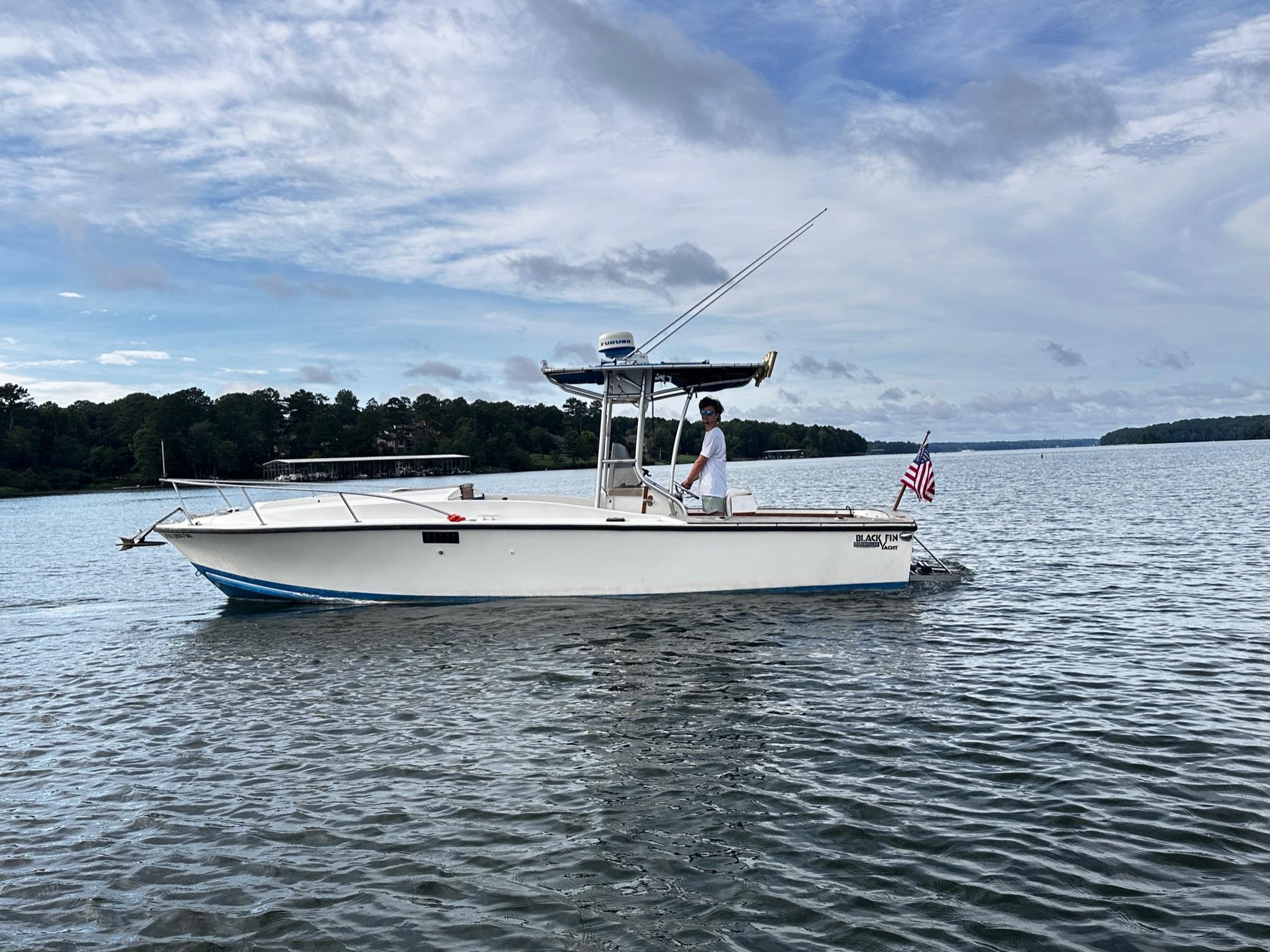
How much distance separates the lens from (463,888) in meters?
5.35

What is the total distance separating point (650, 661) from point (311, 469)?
12196 centimetres

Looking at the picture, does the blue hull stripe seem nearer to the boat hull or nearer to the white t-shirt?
the boat hull

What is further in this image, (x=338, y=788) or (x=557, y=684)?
(x=557, y=684)

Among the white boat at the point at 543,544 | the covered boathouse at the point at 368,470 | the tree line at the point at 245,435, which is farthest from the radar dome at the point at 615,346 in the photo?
the covered boathouse at the point at 368,470

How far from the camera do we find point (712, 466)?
14914 millimetres

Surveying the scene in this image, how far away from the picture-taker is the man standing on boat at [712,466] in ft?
48.3

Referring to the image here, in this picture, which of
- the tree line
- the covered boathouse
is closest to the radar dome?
the tree line

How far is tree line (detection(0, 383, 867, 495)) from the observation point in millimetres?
113750

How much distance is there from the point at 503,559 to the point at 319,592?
127 inches

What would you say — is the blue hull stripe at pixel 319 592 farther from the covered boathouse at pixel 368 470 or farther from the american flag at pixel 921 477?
the covered boathouse at pixel 368 470

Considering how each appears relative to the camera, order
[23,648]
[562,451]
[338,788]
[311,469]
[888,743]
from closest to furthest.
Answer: [338,788] < [888,743] < [23,648] < [311,469] < [562,451]

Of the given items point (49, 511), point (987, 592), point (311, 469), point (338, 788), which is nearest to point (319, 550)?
point (338, 788)

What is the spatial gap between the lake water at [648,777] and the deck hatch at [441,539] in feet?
3.55

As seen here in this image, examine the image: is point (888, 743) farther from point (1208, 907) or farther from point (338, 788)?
point (338, 788)
